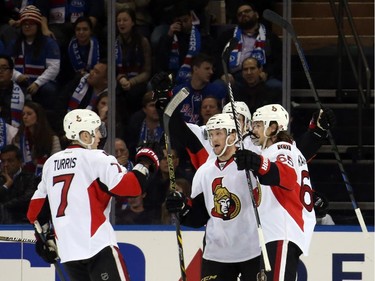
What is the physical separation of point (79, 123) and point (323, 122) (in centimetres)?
130

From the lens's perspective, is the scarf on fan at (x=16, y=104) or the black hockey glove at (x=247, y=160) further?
the scarf on fan at (x=16, y=104)

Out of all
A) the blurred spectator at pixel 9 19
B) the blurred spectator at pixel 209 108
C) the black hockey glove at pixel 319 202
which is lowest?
the black hockey glove at pixel 319 202

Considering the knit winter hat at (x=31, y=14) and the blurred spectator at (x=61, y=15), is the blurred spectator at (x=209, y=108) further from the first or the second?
the knit winter hat at (x=31, y=14)

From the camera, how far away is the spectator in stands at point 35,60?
9.01 m

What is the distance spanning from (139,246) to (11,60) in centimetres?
150

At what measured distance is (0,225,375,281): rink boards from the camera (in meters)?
8.53

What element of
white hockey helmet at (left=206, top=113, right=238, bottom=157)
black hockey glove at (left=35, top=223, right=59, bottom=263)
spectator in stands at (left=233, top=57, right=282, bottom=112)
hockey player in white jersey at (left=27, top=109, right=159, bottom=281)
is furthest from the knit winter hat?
white hockey helmet at (left=206, top=113, right=238, bottom=157)

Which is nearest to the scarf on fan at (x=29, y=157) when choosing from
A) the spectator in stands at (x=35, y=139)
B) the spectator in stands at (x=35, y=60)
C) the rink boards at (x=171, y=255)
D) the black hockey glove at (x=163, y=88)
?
the spectator in stands at (x=35, y=139)

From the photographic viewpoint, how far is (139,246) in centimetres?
863

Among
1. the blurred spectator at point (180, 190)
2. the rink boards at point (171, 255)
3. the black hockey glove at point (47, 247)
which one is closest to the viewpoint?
the black hockey glove at point (47, 247)

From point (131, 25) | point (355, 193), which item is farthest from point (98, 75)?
point (355, 193)

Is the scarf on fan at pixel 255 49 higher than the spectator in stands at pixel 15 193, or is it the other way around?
the scarf on fan at pixel 255 49

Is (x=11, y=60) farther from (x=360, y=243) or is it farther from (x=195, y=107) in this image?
(x=360, y=243)

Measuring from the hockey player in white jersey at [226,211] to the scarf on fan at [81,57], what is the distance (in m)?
1.91
